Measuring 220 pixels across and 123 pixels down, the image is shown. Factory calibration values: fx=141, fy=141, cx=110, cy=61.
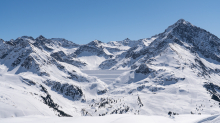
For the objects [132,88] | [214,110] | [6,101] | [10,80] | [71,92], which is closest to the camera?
[6,101]

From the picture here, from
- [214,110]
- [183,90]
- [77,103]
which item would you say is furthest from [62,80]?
[214,110]

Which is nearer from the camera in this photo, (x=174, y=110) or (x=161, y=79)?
(x=174, y=110)

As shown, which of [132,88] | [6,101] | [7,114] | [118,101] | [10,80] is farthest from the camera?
[132,88]

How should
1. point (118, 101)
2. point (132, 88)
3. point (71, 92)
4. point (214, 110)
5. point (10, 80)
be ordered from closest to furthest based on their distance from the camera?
point (214, 110) → point (10, 80) → point (118, 101) → point (71, 92) → point (132, 88)

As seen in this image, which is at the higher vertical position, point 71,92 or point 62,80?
point 62,80

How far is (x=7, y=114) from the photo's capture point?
6100cm

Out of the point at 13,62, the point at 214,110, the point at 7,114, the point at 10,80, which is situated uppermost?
the point at 13,62

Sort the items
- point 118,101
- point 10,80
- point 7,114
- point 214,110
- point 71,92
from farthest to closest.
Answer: point 71,92
point 118,101
point 10,80
point 214,110
point 7,114

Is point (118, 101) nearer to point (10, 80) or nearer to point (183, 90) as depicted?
point (183, 90)

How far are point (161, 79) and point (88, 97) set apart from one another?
96.5 meters

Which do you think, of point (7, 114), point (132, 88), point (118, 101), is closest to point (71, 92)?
point (118, 101)

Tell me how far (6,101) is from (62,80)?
109 metres

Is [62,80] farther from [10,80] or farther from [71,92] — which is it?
[10,80]

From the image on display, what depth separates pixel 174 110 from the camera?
124 m
